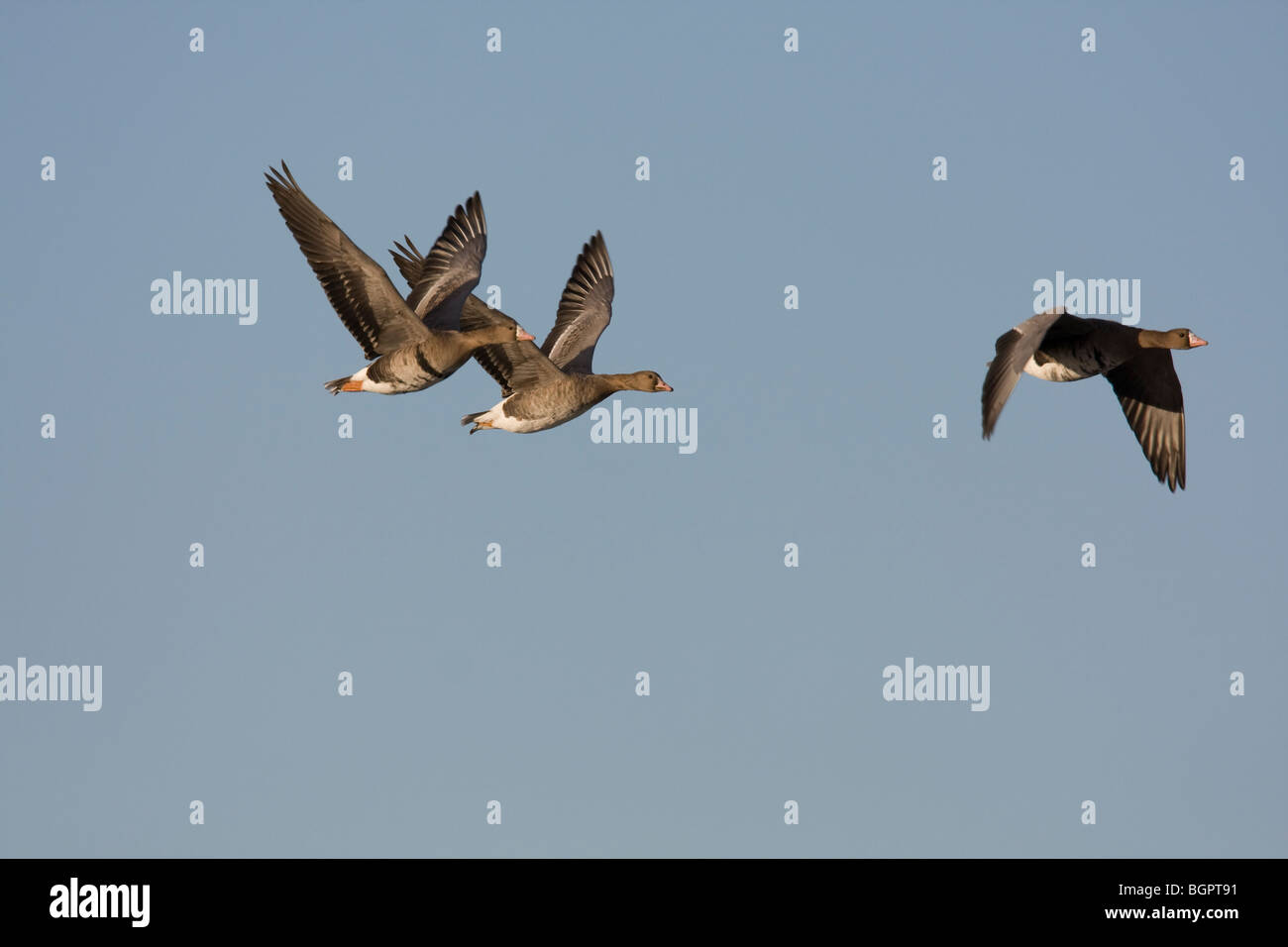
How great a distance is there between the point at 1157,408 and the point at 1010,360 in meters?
5.77

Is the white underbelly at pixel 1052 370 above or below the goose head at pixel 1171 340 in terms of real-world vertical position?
below

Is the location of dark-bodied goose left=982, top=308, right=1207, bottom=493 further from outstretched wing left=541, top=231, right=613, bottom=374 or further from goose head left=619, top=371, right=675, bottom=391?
outstretched wing left=541, top=231, right=613, bottom=374

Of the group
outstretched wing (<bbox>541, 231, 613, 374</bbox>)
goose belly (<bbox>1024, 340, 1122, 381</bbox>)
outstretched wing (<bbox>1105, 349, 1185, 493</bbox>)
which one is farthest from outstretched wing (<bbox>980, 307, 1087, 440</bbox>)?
outstretched wing (<bbox>541, 231, 613, 374</bbox>)

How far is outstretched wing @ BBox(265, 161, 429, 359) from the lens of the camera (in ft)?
82.0

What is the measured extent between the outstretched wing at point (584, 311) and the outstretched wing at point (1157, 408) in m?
8.08

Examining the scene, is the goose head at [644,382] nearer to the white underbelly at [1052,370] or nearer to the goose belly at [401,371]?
the goose belly at [401,371]

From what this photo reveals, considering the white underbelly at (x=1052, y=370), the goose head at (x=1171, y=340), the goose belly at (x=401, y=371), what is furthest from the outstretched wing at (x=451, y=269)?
the goose head at (x=1171, y=340)

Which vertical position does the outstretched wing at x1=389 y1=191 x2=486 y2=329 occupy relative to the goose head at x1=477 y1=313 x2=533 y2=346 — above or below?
above

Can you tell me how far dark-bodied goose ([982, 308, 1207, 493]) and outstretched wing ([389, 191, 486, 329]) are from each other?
8.73 meters

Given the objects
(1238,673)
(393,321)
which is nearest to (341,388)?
(393,321)

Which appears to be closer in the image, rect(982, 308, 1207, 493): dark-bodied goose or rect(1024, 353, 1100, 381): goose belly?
rect(982, 308, 1207, 493): dark-bodied goose

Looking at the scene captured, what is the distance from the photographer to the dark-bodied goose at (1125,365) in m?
23.9

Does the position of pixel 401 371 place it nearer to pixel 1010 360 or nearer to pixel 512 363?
pixel 512 363

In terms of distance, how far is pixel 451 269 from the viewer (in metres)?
28.6
